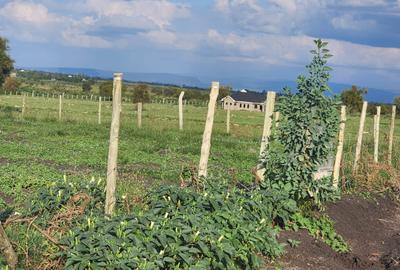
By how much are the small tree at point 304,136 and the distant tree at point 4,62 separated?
29.5 m

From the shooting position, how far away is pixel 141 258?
4.87 m

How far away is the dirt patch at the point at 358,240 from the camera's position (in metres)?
7.37

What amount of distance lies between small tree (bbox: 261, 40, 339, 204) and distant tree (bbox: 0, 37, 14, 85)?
96.9 ft

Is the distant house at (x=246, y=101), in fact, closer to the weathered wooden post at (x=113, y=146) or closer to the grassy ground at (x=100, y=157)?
the grassy ground at (x=100, y=157)

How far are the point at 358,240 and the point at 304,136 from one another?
192cm

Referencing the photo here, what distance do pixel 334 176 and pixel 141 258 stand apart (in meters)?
7.25

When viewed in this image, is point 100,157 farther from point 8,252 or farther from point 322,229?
point 8,252

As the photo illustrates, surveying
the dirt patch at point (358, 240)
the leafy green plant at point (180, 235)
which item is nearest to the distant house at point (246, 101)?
the dirt patch at point (358, 240)

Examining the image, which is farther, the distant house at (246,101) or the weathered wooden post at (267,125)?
the distant house at (246,101)

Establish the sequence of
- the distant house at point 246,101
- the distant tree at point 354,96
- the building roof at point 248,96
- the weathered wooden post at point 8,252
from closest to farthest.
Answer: the weathered wooden post at point 8,252
the distant tree at point 354,96
the distant house at point 246,101
the building roof at point 248,96

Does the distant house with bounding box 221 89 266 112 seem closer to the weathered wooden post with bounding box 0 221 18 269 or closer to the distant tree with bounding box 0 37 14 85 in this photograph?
the distant tree with bounding box 0 37 14 85

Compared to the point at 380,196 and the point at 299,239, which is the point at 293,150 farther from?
the point at 380,196

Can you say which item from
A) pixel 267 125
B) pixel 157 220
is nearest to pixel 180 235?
pixel 157 220

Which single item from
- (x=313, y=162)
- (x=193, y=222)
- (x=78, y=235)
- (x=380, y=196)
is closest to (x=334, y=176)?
(x=380, y=196)
